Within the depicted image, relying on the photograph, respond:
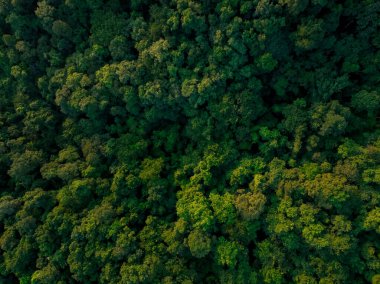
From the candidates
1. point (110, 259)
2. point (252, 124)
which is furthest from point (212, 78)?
point (110, 259)

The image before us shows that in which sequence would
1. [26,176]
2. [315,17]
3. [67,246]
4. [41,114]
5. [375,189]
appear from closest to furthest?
[375,189], [315,17], [67,246], [26,176], [41,114]

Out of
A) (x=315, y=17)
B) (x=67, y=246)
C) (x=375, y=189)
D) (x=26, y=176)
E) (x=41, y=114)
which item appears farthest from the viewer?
(x=41, y=114)

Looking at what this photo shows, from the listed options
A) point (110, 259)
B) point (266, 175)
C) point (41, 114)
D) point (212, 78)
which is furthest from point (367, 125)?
point (41, 114)

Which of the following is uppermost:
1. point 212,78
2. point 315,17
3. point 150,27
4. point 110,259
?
point 150,27

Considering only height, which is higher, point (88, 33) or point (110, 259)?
point (88, 33)

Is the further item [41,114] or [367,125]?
[41,114]

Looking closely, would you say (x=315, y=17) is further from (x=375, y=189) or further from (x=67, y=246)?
(x=67, y=246)
